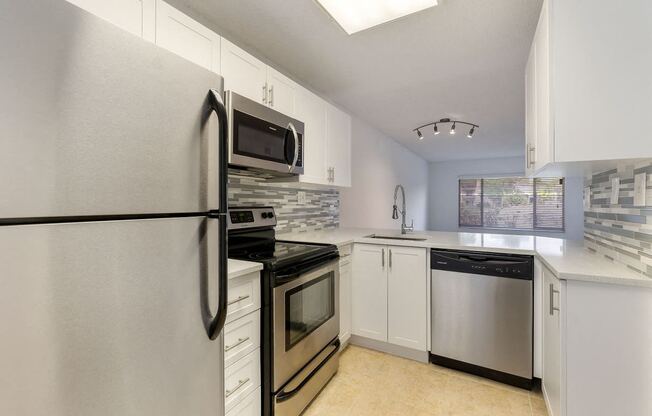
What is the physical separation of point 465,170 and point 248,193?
668cm

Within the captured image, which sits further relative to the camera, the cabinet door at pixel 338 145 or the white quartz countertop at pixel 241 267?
the cabinet door at pixel 338 145

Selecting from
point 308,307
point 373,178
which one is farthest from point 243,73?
point 373,178

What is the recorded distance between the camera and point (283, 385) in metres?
1.54

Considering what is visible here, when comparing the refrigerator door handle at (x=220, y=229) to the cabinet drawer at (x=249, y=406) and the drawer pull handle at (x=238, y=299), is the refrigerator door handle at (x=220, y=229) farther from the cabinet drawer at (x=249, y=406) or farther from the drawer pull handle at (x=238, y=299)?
the cabinet drawer at (x=249, y=406)

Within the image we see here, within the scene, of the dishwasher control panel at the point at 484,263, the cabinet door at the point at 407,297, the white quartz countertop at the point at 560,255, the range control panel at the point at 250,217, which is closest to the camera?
the white quartz countertop at the point at 560,255

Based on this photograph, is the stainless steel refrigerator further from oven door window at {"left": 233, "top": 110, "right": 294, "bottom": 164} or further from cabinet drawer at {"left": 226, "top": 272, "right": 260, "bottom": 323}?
oven door window at {"left": 233, "top": 110, "right": 294, "bottom": 164}

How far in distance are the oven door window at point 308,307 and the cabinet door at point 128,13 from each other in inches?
53.3

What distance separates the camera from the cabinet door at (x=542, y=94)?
1.44 metres

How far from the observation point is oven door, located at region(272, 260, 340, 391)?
59.8 inches

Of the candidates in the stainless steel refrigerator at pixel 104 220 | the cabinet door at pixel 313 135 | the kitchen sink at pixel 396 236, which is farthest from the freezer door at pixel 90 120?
the kitchen sink at pixel 396 236

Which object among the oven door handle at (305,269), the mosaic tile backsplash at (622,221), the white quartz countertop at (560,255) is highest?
the mosaic tile backsplash at (622,221)

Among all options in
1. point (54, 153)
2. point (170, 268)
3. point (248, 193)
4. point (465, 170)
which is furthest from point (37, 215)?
point (465, 170)

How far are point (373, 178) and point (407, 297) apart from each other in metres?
2.42

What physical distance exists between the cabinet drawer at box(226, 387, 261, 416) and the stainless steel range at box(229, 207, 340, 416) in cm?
4
